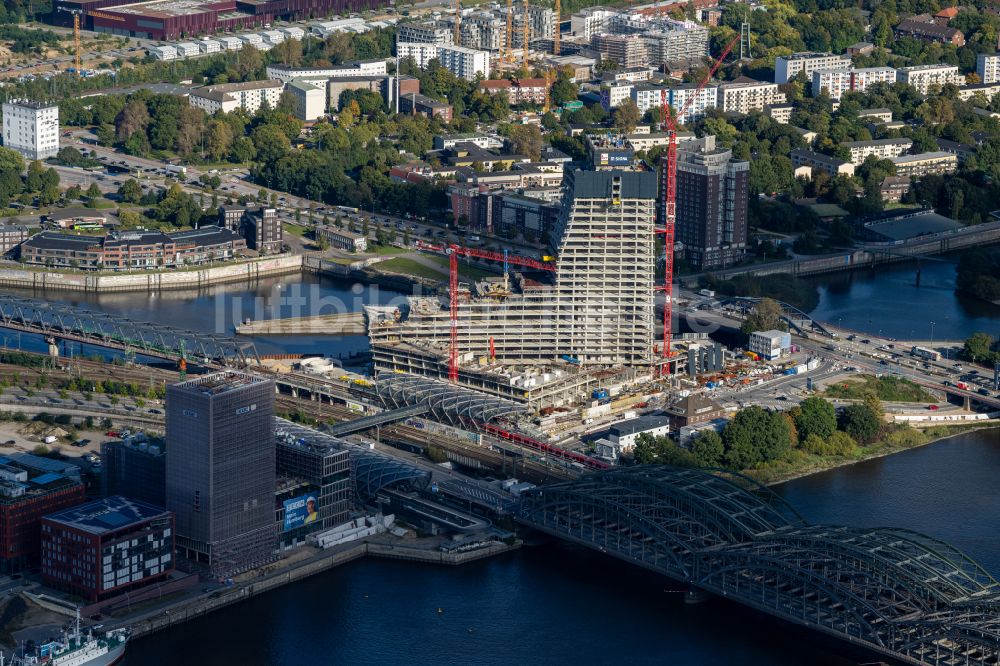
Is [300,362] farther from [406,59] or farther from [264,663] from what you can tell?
[406,59]

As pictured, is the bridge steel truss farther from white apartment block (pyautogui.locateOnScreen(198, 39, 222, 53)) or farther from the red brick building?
white apartment block (pyautogui.locateOnScreen(198, 39, 222, 53))

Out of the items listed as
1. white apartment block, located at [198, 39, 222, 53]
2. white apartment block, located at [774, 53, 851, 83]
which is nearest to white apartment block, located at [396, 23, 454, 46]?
white apartment block, located at [198, 39, 222, 53]

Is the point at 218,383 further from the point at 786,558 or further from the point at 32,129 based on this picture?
the point at 32,129

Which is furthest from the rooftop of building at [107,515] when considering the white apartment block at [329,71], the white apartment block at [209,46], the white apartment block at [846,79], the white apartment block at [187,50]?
the white apartment block at [209,46]

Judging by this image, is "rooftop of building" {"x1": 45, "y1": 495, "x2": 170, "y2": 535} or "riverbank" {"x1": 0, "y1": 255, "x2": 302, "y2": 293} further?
"riverbank" {"x1": 0, "y1": 255, "x2": 302, "y2": 293}

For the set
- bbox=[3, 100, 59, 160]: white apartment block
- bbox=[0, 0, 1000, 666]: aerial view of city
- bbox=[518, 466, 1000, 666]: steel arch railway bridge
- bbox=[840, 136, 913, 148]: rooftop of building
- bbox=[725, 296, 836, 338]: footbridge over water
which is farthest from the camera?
bbox=[840, 136, 913, 148]: rooftop of building

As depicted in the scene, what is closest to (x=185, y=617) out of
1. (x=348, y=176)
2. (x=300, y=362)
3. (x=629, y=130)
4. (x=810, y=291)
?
(x=300, y=362)

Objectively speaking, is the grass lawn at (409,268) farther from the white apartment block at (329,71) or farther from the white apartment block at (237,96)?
the white apartment block at (329,71)
